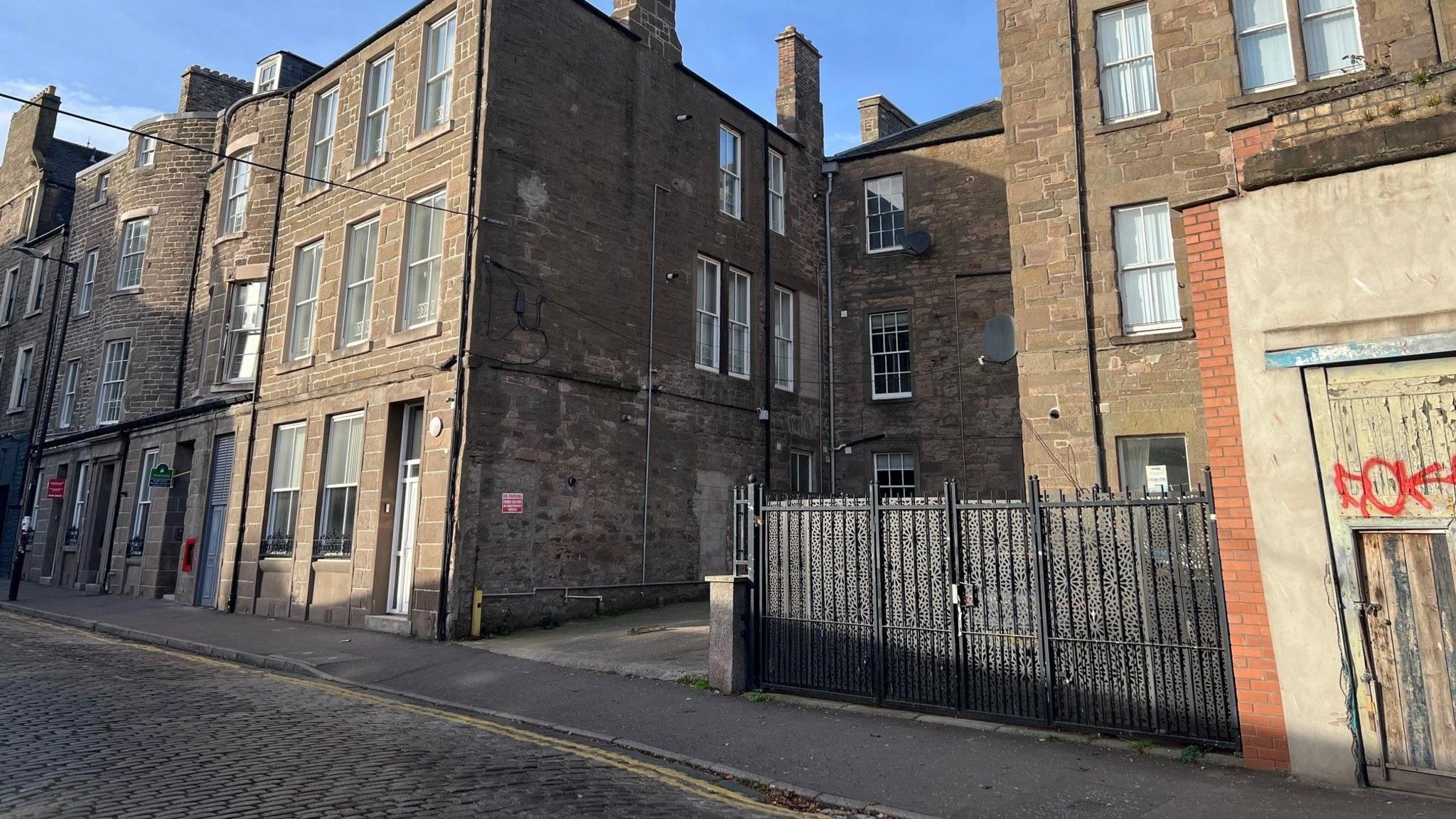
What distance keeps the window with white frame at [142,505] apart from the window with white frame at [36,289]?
12.5 meters

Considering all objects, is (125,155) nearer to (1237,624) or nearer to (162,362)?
(162,362)

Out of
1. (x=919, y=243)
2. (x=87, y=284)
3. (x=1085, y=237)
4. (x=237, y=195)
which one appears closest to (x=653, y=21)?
(x=919, y=243)

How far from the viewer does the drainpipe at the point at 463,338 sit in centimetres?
1317

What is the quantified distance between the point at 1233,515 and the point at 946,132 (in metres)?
16.3

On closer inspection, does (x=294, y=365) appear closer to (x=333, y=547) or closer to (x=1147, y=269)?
(x=333, y=547)

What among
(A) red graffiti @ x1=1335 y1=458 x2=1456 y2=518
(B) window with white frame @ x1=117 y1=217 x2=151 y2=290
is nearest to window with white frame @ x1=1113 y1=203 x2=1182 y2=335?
(A) red graffiti @ x1=1335 y1=458 x2=1456 y2=518

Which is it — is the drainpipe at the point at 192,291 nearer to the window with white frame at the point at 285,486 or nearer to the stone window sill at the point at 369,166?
the window with white frame at the point at 285,486

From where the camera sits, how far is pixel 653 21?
1847cm

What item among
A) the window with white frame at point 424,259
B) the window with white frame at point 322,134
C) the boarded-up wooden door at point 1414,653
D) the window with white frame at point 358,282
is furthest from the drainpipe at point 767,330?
the boarded-up wooden door at point 1414,653

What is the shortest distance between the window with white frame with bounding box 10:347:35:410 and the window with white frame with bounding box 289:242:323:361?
58.1 ft

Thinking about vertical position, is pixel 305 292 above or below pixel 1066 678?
above

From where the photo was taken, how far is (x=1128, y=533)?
287 inches

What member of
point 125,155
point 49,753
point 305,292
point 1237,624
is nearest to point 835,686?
point 1237,624

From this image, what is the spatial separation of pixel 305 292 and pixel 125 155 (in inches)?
510
